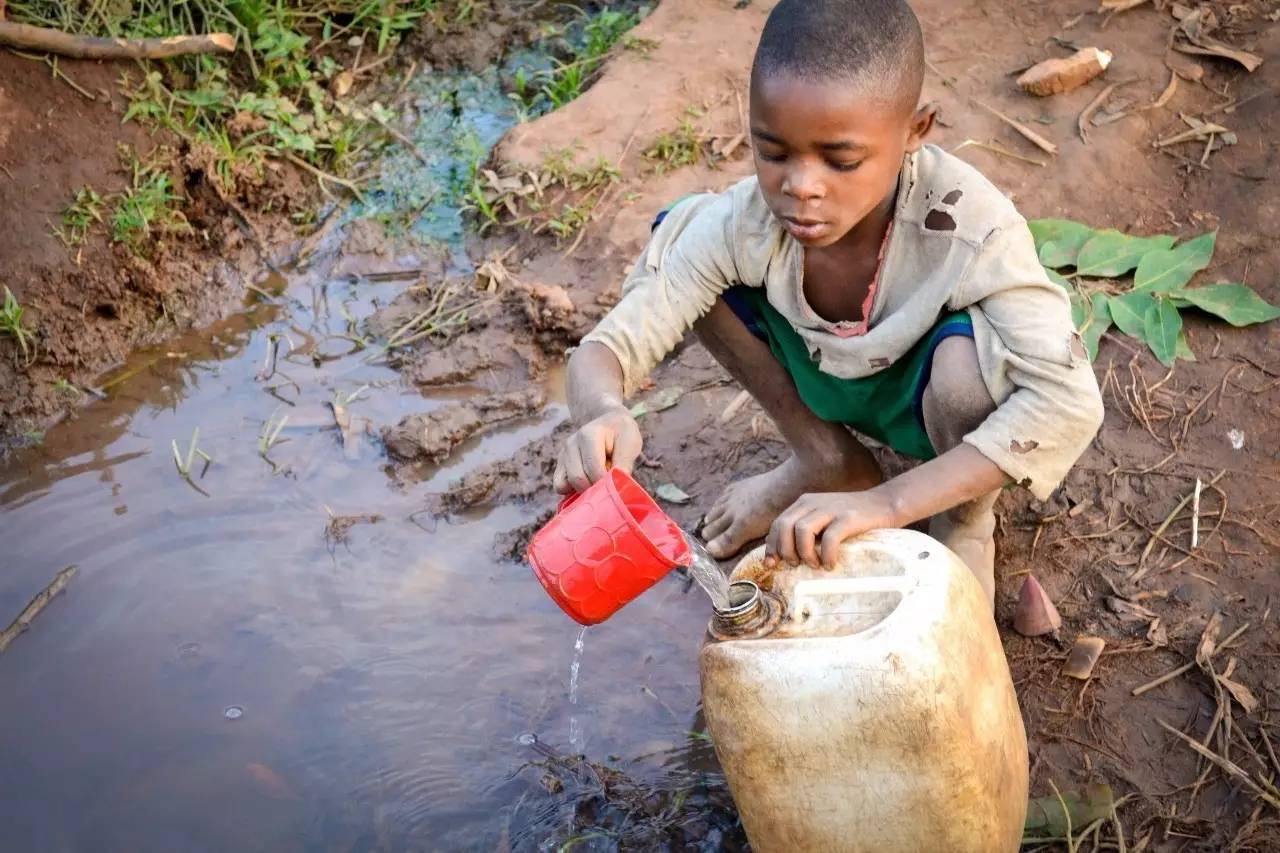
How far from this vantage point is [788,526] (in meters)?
1.96

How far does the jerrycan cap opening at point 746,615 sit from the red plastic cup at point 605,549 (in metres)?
0.12

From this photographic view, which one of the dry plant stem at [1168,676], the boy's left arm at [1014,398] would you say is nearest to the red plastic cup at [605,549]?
the boy's left arm at [1014,398]

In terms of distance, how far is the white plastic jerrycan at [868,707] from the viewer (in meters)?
1.78

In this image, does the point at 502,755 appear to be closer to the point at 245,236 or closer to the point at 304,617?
the point at 304,617

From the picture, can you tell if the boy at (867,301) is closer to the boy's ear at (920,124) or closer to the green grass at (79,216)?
the boy's ear at (920,124)

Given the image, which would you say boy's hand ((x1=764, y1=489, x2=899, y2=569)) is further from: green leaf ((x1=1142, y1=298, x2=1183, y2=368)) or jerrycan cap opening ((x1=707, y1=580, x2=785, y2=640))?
green leaf ((x1=1142, y1=298, x2=1183, y2=368))

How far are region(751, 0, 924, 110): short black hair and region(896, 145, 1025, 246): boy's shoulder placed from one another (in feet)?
0.67

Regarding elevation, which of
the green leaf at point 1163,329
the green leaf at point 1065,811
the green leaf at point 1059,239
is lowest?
the green leaf at point 1065,811

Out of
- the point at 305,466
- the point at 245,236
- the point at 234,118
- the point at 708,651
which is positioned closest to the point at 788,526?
the point at 708,651

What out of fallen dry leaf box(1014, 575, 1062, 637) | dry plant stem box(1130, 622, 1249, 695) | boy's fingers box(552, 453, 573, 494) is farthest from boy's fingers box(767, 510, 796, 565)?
dry plant stem box(1130, 622, 1249, 695)

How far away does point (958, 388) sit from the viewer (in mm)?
2201

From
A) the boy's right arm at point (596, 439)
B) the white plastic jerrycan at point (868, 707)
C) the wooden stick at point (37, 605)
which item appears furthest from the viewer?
the wooden stick at point (37, 605)

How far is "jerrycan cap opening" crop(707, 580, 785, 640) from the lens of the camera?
186 centimetres

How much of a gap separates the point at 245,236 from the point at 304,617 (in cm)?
161
